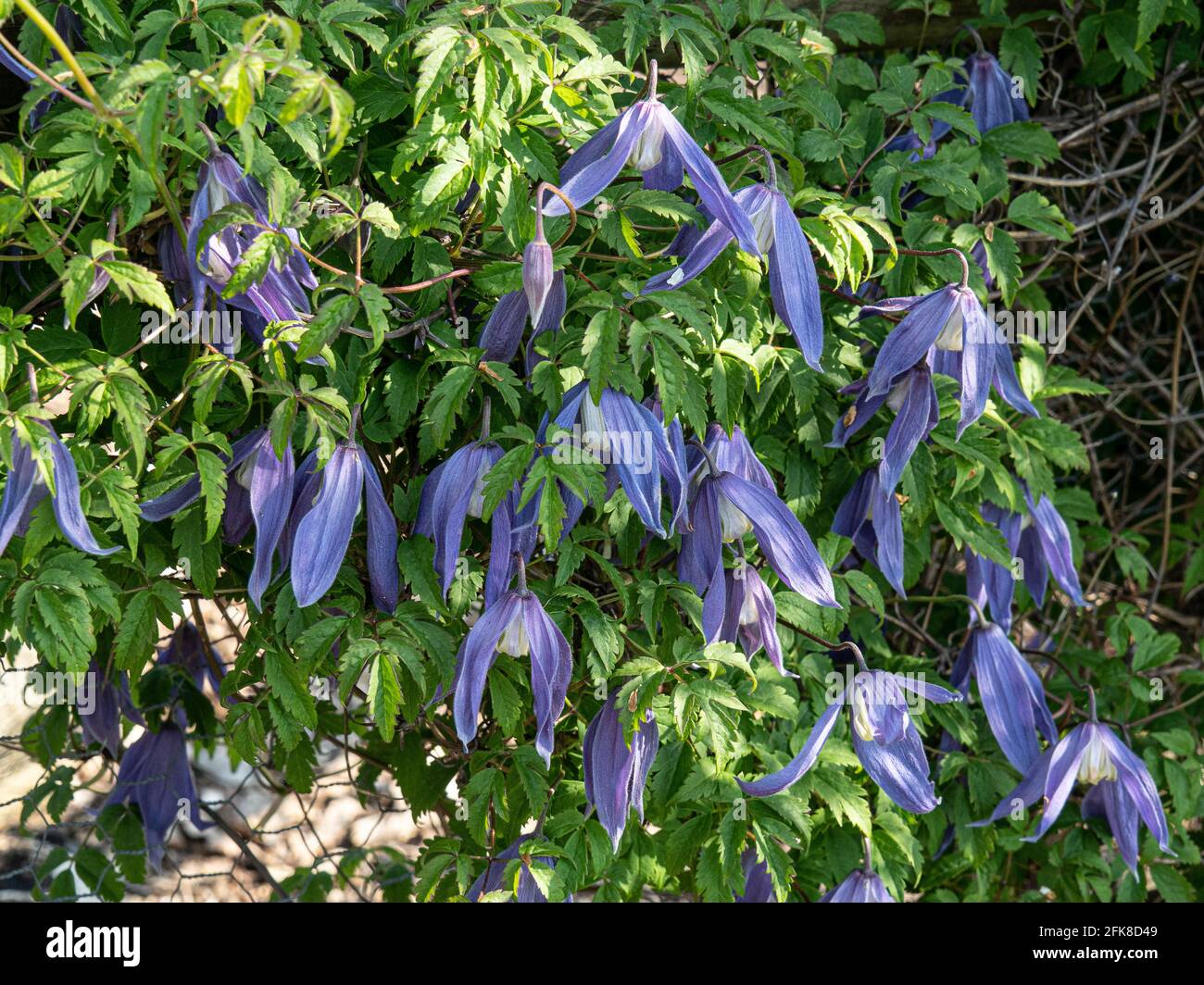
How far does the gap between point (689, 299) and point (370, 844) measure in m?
1.73

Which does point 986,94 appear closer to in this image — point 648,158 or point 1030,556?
point 1030,556

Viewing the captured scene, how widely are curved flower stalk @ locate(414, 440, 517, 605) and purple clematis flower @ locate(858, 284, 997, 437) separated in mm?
470

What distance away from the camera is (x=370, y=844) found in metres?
2.52

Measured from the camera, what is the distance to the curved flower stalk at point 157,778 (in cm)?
175

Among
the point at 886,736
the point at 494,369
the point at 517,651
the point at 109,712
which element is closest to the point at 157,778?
the point at 109,712

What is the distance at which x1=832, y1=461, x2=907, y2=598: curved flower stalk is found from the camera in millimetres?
1480

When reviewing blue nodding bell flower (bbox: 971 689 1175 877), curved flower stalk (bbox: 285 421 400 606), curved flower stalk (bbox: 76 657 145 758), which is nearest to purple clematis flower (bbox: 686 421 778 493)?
curved flower stalk (bbox: 285 421 400 606)

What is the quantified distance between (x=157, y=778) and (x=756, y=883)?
0.86 m

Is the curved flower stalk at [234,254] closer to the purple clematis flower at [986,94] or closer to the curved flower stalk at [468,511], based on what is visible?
the curved flower stalk at [468,511]

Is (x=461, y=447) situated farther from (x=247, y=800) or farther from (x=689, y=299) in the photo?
(x=247, y=800)

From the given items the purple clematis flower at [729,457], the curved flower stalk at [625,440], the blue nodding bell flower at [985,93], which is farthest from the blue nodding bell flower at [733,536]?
the blue nodding bell flower at [985,93]

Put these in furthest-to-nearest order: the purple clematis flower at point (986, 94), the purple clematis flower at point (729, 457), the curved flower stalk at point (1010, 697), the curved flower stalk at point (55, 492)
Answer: the purple clematis flower at point (986, 94) → the curved flower stalk at point (1010, 697) → the purple clematis flower at point (729, 457) → the curved flower stalk at point (55, 492)

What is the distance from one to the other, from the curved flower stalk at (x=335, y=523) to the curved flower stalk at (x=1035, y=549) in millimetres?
848
